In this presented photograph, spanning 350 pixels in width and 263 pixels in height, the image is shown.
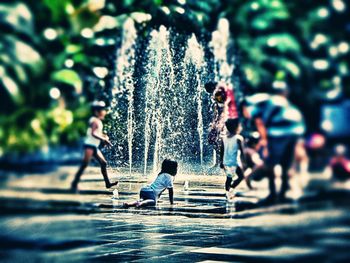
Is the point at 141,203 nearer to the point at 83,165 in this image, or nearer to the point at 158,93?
the point at 158,93

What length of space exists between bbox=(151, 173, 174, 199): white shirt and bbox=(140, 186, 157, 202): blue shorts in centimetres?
6

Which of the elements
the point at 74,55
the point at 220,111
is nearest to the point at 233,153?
the point at 220,111

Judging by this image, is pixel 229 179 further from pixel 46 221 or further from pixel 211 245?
pixel 46 221

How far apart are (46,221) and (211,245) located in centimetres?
123

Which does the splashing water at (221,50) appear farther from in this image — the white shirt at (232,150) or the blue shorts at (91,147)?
the blue shorts at (91,147)

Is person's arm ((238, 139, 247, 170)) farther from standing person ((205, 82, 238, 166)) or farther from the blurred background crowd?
the blurred background crowd

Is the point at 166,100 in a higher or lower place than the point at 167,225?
higher

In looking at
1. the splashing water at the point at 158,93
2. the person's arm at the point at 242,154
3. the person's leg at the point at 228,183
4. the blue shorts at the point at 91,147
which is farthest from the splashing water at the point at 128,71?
the person's arm at the point at 242,154

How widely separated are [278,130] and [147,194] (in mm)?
2086

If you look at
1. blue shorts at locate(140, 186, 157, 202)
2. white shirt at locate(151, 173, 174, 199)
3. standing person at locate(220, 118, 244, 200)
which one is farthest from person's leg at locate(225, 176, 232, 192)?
blue shorts at locate(140, 186, 157, 202)

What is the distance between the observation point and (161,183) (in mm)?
6266

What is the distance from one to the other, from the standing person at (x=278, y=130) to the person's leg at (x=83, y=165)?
4.00 feet

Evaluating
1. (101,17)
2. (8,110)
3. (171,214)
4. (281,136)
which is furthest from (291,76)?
(171,214)

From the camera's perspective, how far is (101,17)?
4.98 meters
